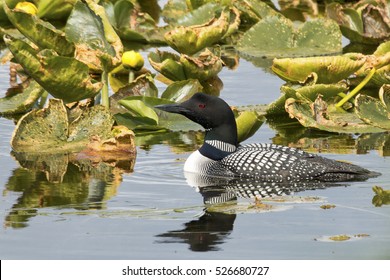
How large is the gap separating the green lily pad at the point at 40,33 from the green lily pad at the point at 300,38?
10.7ft

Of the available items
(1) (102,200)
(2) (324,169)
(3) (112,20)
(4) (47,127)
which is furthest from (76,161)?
(3) (112,20)

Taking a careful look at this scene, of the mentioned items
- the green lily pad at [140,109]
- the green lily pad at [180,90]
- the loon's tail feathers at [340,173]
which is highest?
the green lily pad at [180,90]

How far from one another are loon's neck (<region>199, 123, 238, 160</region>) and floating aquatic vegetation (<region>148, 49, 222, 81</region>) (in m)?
1.66

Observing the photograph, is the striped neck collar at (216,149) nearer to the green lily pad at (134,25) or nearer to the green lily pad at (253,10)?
the green lily pad at (134,25)

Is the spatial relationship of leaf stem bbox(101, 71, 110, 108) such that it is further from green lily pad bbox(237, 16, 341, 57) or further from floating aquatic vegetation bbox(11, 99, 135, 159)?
green lily pad bbox(237, 16, 341, 57)

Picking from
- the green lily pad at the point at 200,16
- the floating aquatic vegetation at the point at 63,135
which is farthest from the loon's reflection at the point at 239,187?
the green lily pad at the point at 200,16

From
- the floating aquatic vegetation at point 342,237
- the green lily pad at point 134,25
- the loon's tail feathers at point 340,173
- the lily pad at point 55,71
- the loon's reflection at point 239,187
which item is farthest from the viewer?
the green lily pad at point 134,25

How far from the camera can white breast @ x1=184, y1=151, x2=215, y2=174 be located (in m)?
8.71

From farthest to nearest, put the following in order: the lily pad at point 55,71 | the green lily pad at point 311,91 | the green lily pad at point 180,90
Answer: the green lily pad at point 180,90 → the green lily pad at point 311,91 → the lily pad at point 55,71

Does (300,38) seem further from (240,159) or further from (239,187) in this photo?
(239,187)

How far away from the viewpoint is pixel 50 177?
8570 millimetres

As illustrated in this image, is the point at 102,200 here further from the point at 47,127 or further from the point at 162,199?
the point at 47,127

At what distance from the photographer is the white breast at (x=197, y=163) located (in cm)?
871

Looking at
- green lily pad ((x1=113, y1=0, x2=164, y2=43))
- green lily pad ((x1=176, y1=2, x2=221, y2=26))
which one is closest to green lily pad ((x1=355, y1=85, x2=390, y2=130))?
green lily pad ((x1=176, y1=2, x2=221, y2=26))
